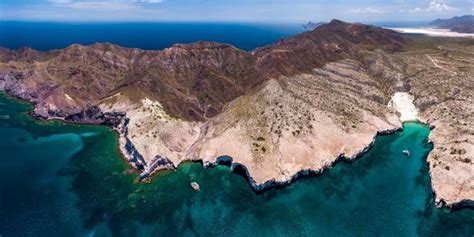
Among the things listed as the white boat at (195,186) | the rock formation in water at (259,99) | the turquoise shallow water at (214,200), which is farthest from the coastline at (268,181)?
the white boat at (195,186)

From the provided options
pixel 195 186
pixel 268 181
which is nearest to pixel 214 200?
pixel 195 186

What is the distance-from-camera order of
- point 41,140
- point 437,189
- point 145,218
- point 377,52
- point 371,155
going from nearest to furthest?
1. point 145,218
2. point 437,189
3. point 371,155
4. point 41,140
5. point 377,52

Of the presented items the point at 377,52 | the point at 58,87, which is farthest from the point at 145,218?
the point at 377,52

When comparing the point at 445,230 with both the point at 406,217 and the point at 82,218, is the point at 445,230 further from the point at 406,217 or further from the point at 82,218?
the point at 82,218

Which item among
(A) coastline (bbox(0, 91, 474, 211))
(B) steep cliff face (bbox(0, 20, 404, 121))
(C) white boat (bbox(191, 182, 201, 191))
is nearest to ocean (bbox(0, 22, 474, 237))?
(C) white boat (bbox(191, 182, 201, 191))

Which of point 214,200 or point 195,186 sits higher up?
point 195,186

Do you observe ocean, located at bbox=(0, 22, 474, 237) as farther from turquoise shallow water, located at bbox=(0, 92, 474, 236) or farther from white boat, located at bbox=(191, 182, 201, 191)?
white boat, located at bbox=(191, 182, 201, 191)

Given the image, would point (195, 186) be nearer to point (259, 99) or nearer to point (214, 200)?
point (214, 200)
